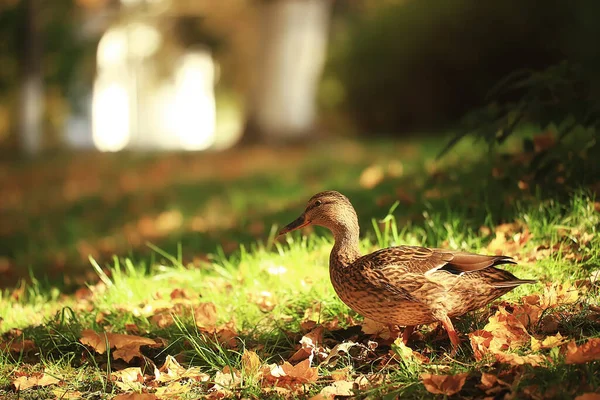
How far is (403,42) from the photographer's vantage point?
13.2 meters

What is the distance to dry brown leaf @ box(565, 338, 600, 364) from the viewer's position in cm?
289

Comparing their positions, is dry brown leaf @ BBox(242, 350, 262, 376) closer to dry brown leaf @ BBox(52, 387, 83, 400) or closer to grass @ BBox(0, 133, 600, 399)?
grass @ BBox(0, 133, 600, 399)

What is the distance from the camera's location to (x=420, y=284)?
3211 mm

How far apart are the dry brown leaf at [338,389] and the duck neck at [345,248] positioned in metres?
0.53

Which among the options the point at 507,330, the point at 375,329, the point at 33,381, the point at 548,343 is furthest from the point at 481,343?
the point at 33,381

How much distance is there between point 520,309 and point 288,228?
1.14 m

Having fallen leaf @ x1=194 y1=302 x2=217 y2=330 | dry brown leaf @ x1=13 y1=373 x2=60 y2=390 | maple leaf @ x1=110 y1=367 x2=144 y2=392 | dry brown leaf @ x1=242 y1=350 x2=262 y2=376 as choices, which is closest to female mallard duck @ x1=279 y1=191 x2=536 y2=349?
dry brown leaf @ x1=242 y1=350 x2=262 y2=376

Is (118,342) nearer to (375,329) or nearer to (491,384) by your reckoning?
(375,329)

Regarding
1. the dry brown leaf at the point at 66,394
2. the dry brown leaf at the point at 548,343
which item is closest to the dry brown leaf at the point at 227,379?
the dry brown leaf at the point at 66,394

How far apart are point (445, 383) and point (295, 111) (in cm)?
1167

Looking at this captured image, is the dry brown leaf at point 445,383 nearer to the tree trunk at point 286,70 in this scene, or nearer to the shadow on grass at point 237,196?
the shadow on grass at point 237,196

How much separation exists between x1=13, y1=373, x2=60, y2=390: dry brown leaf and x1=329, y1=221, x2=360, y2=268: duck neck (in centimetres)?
138

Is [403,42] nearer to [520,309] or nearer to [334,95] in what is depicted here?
[334,95]

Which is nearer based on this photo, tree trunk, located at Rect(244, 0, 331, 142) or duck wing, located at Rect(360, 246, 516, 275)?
duck wing, located at Rect(360, 246, 516, 275)
